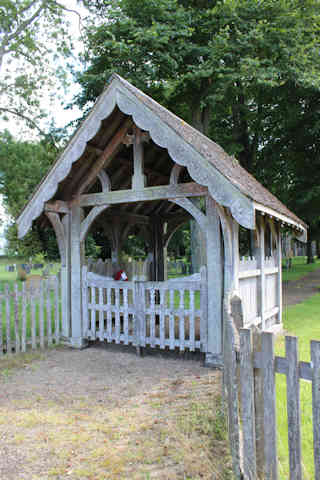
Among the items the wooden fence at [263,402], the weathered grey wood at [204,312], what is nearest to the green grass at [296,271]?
the weathered grey wood at [204,312]

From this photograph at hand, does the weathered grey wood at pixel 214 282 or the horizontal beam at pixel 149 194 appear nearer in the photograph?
the weathered grey wood at pixel 214 282

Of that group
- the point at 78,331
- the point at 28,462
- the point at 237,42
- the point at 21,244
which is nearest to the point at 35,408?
A: the point at 28,462

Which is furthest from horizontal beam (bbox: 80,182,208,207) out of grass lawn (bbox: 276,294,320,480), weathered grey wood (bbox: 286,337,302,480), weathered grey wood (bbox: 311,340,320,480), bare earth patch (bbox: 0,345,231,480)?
weathered grey wood (bbox: 311,340,320,480)

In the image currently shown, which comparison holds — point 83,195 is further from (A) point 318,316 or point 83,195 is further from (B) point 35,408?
(A) point 318,316

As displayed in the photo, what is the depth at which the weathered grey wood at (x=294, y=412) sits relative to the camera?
2.59m

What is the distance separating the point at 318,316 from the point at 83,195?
812 centimetres

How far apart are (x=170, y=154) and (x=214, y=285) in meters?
2.48

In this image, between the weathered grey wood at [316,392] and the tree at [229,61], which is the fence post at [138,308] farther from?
the tree at [229,61]

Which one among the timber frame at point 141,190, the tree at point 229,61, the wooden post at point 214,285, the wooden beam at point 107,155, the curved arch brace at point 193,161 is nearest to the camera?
the curved arch brace at point 193,161

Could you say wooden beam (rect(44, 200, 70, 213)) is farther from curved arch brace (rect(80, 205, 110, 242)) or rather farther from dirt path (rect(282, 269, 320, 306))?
dirt path (rect(282, 269, 320, 306))

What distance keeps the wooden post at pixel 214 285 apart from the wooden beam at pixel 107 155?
7.67ft

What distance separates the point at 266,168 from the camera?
2027 cm

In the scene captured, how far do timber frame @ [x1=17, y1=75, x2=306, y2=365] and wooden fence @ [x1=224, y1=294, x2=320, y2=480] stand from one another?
Answer: 294 centimetres

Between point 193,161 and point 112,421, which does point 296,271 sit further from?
point 112,421
